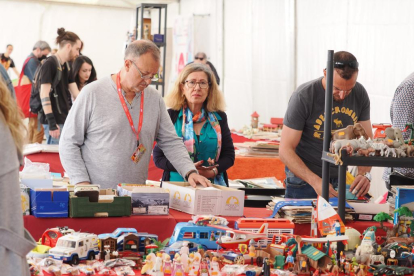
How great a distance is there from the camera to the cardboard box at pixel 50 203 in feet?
8.74

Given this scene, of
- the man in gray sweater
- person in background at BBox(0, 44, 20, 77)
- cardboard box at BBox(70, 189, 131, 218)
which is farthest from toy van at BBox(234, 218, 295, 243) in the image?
person in background at BBox(0, 44, 20, 77)

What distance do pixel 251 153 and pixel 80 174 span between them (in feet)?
7.88

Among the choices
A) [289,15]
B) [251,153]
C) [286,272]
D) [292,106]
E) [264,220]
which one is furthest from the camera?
[289,15]

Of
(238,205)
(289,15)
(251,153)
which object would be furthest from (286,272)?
(289,15)

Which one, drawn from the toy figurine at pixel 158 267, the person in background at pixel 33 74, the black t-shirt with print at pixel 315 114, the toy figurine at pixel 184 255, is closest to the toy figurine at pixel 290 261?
the toy figurine at pixel 184 255

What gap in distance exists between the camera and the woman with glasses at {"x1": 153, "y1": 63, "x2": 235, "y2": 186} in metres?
3.68

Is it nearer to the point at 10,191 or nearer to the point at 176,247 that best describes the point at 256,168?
the point at 176,247

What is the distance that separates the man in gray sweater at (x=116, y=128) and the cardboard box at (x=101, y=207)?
1.50ft

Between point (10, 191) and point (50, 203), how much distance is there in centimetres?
127

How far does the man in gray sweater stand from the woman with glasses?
13.3 inches

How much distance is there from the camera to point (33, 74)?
8602 mm

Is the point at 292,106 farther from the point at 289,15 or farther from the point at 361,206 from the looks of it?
the point at 289,15

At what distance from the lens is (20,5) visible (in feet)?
43.2

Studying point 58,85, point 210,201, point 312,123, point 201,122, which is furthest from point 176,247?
point 58,85
